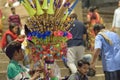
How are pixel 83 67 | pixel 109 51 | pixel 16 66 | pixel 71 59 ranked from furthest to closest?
pixel 71 59, pixel 109 51, pixel 83 67, pixel 16 66

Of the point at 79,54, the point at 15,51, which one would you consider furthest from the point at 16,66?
the point at 79,54

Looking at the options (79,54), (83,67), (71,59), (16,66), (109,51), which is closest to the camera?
(16,66)

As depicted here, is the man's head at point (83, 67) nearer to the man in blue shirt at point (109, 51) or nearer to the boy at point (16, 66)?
the man in blue shirt at point (109, 51)

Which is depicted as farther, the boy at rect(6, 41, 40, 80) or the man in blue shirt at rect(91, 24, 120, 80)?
the man in blue shirt at rect(91, 24, 120, 80)

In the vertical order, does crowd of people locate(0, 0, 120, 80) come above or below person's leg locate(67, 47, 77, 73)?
above

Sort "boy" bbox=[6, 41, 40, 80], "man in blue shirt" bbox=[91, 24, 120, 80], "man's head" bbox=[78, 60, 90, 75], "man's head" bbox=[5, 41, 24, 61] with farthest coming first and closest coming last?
"man in blue shirt" bbox=[91, 24, 120, 80], "man's head" bbox=[78, 60, 90, 75], "man's head" bbox=[5, 41, 24, 61], "boy" bbox=[6, 41, 40, 80]

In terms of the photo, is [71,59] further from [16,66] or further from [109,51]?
[16,66]

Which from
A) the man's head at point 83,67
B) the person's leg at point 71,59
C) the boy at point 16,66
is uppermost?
the boy at point 16,66

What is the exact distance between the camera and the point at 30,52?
19.1ft

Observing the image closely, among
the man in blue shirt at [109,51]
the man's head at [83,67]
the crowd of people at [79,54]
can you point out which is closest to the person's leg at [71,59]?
the crowd of people at [79,54]

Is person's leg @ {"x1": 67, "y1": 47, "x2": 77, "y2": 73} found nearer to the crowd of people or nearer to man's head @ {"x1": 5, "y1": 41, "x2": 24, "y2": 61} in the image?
the crowd of people

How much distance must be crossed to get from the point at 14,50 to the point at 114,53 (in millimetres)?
3092

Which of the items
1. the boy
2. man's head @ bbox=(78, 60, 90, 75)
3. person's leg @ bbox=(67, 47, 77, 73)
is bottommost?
person's leg @ bbox=(67, 47, 77, 73)

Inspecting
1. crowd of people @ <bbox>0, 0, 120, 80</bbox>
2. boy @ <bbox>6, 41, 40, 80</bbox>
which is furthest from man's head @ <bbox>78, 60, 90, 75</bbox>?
boy @ <bbox>6, 41, 40, 80</bbox>
